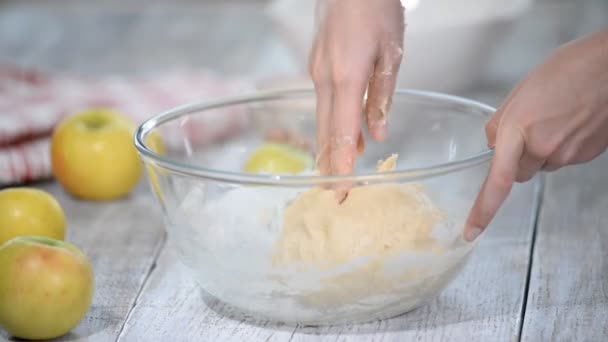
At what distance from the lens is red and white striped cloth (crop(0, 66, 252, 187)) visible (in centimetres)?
153

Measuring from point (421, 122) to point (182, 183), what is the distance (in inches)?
16.1

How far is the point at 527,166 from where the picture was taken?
99 centimetres

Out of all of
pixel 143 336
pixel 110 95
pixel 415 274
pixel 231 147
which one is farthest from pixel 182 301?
pixel 110 95

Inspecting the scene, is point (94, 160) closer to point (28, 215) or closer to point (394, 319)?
point (28, 215)

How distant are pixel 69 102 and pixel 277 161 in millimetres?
525

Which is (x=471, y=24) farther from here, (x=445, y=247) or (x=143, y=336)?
(x=143, y=336)

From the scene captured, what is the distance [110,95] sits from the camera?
6.06 ft

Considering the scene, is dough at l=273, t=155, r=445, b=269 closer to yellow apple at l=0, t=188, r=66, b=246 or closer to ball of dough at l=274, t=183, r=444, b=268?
ball of dough at l=274, t=183, r=444, b=268

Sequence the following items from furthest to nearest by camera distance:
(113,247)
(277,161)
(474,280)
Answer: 1. (277,161)
2. (113,247)
3. (474,280)

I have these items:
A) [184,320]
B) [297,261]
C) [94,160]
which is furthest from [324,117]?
[94,160]

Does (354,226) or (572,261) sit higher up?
(354,226)

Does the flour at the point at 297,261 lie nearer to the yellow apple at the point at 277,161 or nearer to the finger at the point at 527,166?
the finger at the point at 527,166

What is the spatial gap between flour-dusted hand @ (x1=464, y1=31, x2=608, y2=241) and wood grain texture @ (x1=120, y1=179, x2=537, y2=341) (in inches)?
5.9

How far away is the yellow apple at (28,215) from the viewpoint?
3.97 feet
